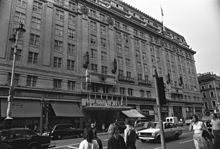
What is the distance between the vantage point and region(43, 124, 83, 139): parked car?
63.9 feet

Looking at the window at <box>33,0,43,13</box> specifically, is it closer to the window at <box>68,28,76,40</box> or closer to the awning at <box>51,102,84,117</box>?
the window at <box>68,28,76,40</box>

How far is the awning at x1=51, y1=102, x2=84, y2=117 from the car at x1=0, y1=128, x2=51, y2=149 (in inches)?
500

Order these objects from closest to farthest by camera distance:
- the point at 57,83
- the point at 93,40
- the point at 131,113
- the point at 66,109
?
the point at 66,109 < the point at 57,83 < the point at 131,113 < the point at 93,40

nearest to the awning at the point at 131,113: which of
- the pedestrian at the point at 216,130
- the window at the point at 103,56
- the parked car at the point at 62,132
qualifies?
the window at the point at 103,56

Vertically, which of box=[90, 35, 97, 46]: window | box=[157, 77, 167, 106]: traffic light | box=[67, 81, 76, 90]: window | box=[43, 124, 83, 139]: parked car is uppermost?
box=[90, 35, 97, 46]: window

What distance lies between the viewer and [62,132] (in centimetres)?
2025

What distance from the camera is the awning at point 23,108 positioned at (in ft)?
70.5

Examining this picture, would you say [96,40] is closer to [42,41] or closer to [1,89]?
[42,41]

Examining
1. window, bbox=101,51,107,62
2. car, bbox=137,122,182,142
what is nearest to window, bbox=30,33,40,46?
window, bbox=101,51,107,62

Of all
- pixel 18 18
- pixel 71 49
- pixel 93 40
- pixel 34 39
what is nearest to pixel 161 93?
pixel 34 39

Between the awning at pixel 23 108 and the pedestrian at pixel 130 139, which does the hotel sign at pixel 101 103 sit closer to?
the awning at pixel 23 108

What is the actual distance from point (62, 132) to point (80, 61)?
46.1 feet

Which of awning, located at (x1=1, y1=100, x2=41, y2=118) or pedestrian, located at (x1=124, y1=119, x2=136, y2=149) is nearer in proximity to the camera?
pedestrian, located at (x1=124, y1=119, x2=136, y2=149)

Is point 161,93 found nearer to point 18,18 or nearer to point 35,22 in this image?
point 18,18
